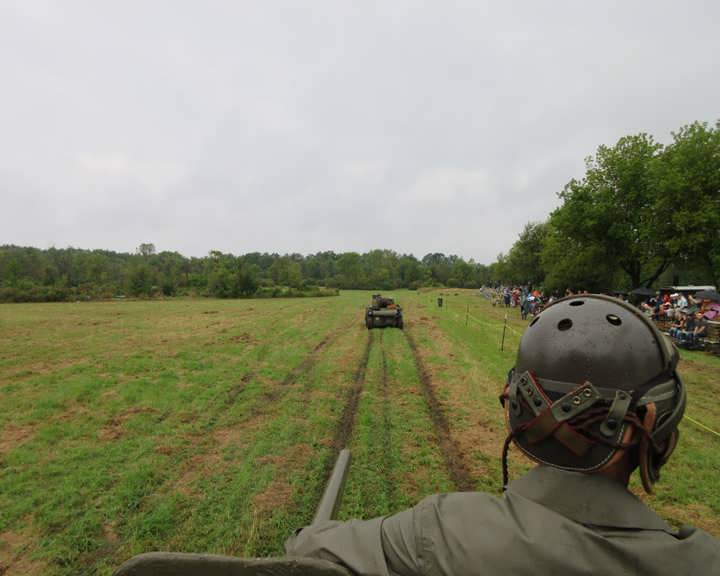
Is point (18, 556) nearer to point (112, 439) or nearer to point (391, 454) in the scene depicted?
point (112, 439)

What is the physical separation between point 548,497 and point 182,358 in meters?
12.7

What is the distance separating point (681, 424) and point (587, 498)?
8002 millimetres

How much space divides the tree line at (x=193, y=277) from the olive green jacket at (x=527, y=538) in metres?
65.5


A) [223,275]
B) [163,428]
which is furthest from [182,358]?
[223,275]

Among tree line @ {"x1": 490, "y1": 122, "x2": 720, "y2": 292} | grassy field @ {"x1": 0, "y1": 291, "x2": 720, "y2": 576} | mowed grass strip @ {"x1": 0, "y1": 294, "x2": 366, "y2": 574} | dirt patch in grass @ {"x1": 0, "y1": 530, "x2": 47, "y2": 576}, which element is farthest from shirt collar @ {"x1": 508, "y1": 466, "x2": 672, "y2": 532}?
tree line @ {"x1": 490, "y1": 122, "x2": 720, "y2": 292}

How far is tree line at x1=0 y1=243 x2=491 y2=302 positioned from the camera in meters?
62.5

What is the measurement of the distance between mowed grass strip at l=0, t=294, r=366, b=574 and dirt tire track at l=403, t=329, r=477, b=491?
290 cm

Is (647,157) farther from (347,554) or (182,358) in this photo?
(347,554)

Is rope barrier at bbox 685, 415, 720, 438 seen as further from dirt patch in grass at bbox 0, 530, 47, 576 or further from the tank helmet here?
dirt patch in grass at bbox 0, 530, 47, 576

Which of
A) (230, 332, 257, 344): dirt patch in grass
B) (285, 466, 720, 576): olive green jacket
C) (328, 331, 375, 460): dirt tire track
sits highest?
(285, 466, 720, 576): olive green jacket

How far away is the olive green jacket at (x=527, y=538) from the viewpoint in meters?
1.10

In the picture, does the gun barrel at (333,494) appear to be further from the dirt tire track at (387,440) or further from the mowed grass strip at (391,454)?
the dirt tire track at (387,440)

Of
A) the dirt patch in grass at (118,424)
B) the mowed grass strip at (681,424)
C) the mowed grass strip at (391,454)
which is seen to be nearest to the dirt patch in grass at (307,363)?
the mowed grass strip at (391,454)

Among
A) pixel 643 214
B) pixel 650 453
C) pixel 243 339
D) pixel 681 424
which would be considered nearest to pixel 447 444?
pixel 681 424
